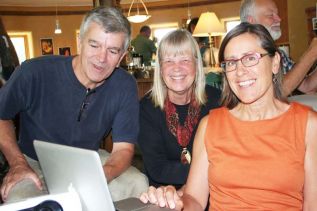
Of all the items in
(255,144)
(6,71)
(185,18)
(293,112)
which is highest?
(185,18)

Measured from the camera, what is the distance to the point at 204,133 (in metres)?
1.64

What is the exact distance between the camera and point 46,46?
13.9 metres

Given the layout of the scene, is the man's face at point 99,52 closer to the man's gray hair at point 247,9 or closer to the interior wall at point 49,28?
the man's gray hair at point 247,9

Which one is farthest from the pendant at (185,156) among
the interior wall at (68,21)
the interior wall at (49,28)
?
the interior wall at (49,28)

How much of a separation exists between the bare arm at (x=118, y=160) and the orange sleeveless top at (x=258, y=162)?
1.75 ft

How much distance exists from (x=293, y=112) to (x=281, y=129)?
8 cm

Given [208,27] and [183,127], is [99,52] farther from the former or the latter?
[208,27]

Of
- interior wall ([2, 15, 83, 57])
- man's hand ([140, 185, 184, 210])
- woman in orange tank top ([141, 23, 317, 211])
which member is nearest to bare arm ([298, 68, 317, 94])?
woman in orange tank top ([141, 23, 317, 211])

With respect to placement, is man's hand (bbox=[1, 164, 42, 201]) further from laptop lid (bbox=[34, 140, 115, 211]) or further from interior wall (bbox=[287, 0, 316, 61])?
interior wall (bbox=[287, 0, 316, 61])

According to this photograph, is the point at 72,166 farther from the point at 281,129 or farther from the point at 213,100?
the point at 213,100

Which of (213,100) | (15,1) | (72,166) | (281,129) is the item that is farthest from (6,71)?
(15,1)

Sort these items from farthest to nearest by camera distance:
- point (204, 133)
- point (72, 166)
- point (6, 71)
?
point (6, 71) < point (204, 133) < point (72, 166)

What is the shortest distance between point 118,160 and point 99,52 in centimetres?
56

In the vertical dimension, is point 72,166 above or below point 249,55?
below
